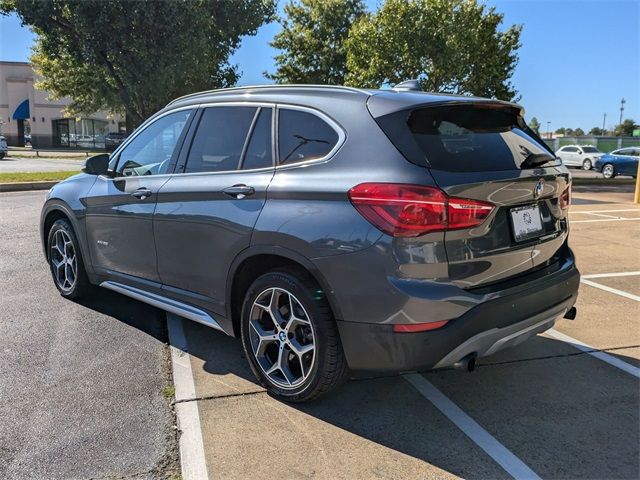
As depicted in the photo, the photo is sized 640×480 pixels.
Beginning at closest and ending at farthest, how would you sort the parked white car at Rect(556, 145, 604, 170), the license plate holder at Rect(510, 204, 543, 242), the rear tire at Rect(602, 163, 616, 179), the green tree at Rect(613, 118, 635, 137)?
the license plate holder at Rect(510, 204, 543, 242), the rear tire at Rect(602, 163, 616, 179), the parked white car at Rect(556, 145, 604, 170), the green tree at Rect(613, 118, 635, 137)

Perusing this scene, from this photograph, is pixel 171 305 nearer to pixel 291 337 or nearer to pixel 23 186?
pixel 291 337

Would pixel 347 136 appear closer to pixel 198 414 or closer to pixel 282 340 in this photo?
pixel 282 340

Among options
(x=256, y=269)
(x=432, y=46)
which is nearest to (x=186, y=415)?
(x=256, y=269)

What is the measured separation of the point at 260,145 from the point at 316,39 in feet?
88.9

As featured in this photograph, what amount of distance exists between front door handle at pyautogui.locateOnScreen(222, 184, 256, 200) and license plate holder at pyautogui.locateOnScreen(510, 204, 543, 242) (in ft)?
4.94

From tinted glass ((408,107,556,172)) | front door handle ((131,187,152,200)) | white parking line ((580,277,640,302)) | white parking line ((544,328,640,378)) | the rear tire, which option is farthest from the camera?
the rear tire

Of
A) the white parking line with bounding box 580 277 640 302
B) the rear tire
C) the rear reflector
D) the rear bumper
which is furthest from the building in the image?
the rear reflector

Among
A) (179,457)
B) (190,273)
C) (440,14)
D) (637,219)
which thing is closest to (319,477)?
(179,457)

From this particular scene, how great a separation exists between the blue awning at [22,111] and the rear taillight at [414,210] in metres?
58.2

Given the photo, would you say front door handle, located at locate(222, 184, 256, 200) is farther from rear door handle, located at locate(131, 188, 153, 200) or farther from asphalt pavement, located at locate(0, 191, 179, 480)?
asphalt pavement, located at locate(0, 191, 179, 480)

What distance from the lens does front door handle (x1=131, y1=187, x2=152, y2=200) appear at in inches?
158

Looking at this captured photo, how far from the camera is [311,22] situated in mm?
28828

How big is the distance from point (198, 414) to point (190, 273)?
987 millimetres

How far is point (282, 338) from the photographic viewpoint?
3238 millimetres
